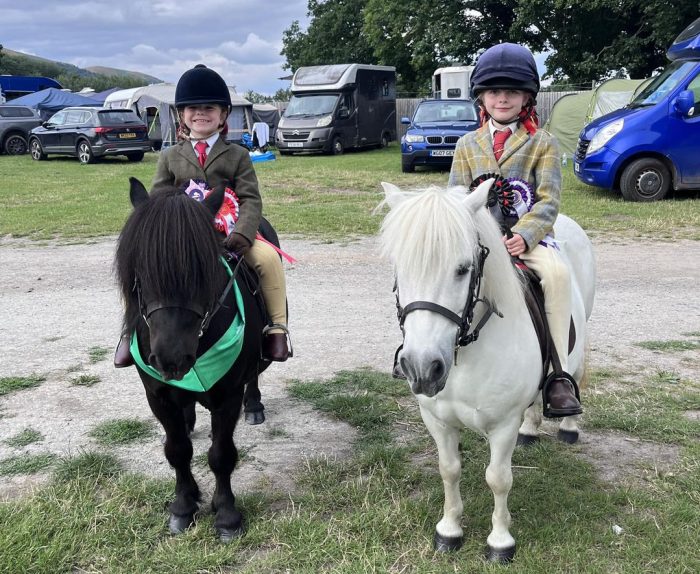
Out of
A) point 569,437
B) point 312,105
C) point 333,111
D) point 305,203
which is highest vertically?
point 312,105

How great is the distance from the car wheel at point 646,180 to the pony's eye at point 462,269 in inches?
422

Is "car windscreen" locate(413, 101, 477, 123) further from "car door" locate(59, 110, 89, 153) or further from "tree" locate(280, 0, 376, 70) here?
"tree" locate(280, 0, 376, 70)

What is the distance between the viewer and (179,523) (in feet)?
10.00

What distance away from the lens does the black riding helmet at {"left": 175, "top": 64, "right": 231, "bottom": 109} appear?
3.39m

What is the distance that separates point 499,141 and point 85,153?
2185cm

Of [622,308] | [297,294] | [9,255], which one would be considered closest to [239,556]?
[297,294]

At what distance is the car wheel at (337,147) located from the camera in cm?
2397

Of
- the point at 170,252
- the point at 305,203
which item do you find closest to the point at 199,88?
the point at 170,252

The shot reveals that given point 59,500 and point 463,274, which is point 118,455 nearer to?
point 59,500

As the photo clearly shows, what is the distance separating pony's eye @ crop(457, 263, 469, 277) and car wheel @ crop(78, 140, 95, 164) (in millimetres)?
22259

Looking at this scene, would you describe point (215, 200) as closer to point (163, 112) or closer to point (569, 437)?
point (569, 437)

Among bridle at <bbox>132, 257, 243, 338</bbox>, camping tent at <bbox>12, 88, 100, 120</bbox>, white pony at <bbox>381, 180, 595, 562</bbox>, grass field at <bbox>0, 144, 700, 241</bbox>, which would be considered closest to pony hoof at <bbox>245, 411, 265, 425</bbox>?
bridle at <bbox>132, 257, 243, 338</bbox>

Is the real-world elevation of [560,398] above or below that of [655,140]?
below

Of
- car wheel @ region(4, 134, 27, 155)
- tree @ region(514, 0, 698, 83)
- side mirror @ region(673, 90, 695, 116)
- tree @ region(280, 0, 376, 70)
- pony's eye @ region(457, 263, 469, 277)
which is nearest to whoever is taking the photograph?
pony's eye @ region(457, 263, 469, 277)
